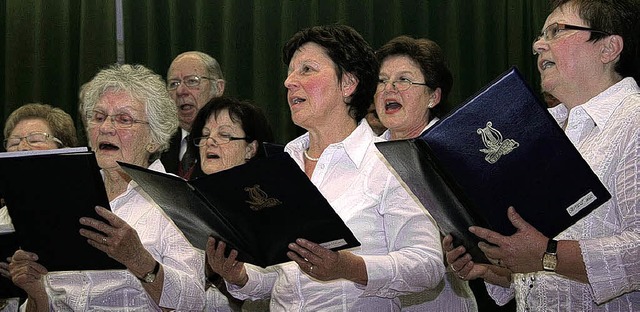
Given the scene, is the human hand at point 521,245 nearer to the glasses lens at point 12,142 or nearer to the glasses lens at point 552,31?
the glasses lens at point 552,31

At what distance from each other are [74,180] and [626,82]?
1576mm

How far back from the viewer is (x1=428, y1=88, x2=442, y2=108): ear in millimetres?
3869

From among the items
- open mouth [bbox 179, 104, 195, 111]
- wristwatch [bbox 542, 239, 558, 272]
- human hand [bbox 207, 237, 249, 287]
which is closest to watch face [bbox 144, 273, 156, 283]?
human hand [bbox 207, 237, 249, 287]

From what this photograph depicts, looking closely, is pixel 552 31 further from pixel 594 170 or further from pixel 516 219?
pixel 516 219

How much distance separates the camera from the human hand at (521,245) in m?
2.16

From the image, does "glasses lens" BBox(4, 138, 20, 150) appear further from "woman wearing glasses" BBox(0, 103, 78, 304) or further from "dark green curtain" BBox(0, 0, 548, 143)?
"dark green curtain" BBox(0, 0, 548, 143)

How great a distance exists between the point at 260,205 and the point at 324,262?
0.79 feet

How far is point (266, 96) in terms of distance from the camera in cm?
600

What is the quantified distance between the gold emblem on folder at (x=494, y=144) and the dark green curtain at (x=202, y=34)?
12.9 feet

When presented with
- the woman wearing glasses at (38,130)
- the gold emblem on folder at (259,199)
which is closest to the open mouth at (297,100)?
the gold emblem on folder at (259,199)

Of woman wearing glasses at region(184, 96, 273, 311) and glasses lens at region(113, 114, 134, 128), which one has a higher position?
glasses lens at region(113, 114, 134, 128)

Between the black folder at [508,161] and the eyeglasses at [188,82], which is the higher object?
the black folder at [508,161]

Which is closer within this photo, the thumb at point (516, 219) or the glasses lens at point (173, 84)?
the thumb at point (516, 219)

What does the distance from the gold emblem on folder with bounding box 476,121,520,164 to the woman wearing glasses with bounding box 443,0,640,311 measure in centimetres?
16
